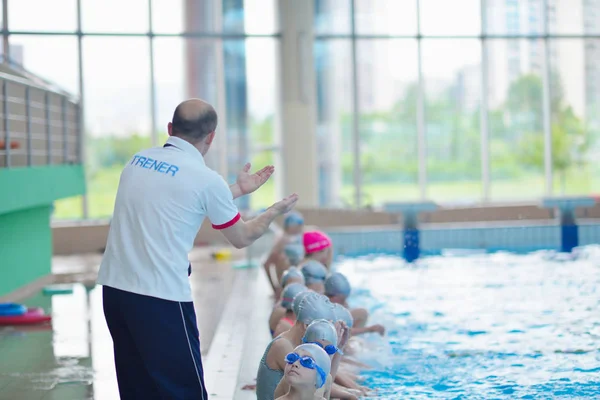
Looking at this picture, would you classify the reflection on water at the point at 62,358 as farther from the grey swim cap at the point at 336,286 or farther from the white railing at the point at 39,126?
the white railing at the point at 39,126

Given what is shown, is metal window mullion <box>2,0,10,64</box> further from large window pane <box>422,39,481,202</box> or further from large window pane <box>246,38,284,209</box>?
large window pane <box>422,39,481,202</box>

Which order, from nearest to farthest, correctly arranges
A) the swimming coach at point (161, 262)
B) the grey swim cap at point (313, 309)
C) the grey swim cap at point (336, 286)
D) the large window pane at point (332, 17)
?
the swimming coach at point (161, 262)
the grey swim cap at point (313, 309)
the grey swim cap at point (336, 286)
the large window pane at point (332, 17)

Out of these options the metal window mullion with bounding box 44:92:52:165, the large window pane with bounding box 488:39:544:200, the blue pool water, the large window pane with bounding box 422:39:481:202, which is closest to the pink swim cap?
the blue pool water

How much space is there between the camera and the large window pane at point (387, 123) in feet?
49.9

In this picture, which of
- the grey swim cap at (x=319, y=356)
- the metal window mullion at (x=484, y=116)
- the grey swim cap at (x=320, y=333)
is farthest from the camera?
the metal window mullion at (x=484, y=116)

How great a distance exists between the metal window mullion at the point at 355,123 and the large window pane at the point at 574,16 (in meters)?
3.56

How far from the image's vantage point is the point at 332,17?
48.9ft

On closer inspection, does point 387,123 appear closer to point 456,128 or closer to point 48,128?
point 456,128

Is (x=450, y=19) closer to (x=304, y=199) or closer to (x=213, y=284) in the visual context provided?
(x=304, y=199)

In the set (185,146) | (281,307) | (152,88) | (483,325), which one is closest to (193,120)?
(185,146)

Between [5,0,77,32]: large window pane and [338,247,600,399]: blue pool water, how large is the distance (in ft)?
21.0

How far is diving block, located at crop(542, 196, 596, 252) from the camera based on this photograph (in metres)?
12.7

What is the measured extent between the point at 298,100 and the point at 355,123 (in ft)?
4.18

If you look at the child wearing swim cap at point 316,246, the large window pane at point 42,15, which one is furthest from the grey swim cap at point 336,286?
the large window pane at point 42,15
